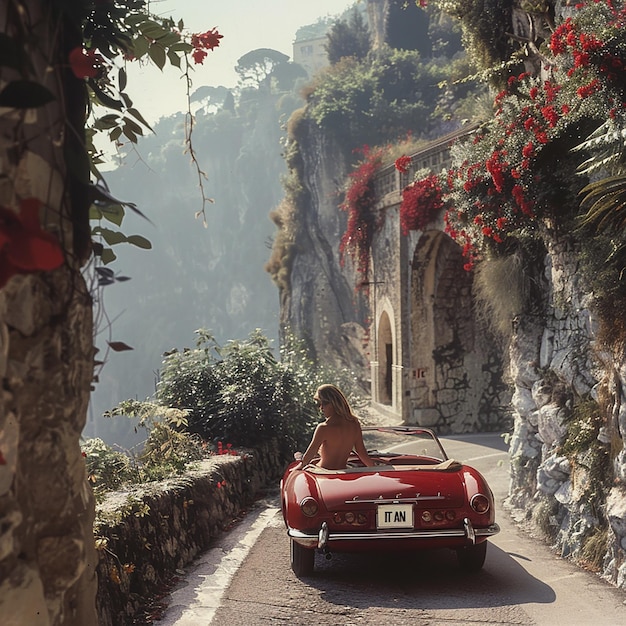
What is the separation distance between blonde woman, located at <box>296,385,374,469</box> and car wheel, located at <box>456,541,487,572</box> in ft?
3.83

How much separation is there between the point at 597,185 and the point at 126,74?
13.8 feet

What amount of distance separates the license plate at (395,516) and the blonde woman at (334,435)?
84 centimetres

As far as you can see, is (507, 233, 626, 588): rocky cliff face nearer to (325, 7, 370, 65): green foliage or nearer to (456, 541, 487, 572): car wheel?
(456, 541, 487, 572): car wheel

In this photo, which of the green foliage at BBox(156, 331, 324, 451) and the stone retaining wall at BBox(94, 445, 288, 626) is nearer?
the stone retaining wall at BBox(94, 445, 288, 626)

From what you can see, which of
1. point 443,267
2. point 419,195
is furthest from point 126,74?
point 443,267

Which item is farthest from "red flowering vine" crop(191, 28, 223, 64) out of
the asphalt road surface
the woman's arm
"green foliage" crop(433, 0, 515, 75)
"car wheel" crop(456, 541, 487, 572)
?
"green foliage" crop(433, 0, 515, 75)

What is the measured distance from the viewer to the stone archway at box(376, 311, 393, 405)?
20.7 m

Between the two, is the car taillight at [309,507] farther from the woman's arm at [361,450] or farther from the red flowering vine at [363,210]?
the red flowering vine at [363,210]

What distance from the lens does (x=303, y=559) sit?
6.32m

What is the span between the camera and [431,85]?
32531 mm

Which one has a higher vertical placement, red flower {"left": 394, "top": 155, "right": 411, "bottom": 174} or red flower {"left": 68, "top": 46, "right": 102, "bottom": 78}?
red flower {"left": 394, "top": 155, "right": 411, "bottom": 174}

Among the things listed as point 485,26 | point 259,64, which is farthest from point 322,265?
point 259,64

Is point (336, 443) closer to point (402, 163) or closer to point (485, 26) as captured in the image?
point (485, 26)

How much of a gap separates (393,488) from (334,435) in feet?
2.86
